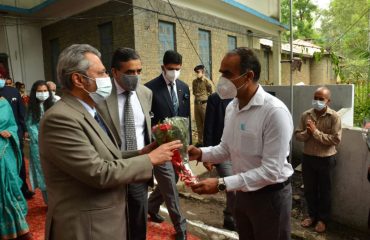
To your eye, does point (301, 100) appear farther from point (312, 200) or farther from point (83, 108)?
point (83, 108)

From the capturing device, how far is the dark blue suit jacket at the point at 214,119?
4094 mm

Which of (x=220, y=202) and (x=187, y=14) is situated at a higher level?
(x=187, y=14)

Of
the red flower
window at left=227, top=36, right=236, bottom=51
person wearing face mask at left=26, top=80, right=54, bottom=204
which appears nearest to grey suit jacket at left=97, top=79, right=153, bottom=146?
the red flower

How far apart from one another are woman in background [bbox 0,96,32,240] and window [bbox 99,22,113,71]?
6161 millimetres

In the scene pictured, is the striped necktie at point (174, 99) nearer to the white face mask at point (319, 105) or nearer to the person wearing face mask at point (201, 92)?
the white face mask at point (319, 105)

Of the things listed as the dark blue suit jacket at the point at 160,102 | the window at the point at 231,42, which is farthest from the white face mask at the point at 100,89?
the window at the point at 231,42

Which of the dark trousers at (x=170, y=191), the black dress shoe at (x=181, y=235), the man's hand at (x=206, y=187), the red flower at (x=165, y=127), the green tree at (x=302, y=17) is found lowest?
the black dress shoe at (x=181, y=235)

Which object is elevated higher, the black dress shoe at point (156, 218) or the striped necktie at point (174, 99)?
the striped necktie at point (174, 99)

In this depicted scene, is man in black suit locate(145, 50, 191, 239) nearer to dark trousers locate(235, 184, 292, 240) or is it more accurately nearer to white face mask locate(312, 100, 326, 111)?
dark trousers locate(235, 184, 292, 240)

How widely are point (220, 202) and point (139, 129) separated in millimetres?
2545

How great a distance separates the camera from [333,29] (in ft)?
148

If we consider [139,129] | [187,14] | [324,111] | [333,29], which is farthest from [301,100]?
[333,29]

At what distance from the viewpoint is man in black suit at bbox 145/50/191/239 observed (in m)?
3.62

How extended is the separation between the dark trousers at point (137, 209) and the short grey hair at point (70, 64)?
1.44m
